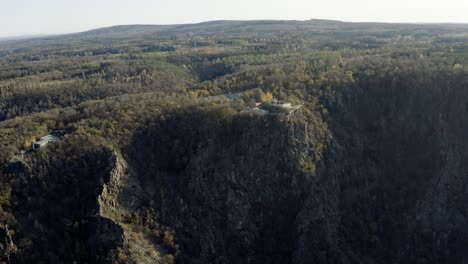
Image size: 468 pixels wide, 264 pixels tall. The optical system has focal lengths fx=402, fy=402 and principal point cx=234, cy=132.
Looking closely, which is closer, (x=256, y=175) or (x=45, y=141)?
(x=45, y=141)

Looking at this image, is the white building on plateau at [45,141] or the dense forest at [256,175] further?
the white building on plateau at [45,141]

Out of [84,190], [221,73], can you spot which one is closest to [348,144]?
[84,190]

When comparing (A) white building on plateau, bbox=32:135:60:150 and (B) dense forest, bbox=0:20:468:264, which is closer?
(B) dense forest, bbox=0:20:468:264

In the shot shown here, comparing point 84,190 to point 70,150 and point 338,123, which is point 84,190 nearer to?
point 70,150
